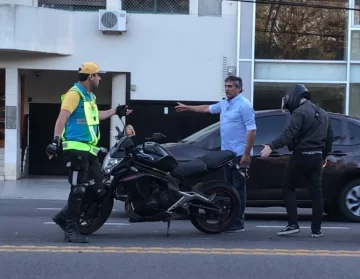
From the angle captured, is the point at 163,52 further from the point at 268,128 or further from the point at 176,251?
the point at 176,251

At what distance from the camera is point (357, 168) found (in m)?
10.0

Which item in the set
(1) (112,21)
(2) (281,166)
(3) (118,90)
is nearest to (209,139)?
(2) (281,166)

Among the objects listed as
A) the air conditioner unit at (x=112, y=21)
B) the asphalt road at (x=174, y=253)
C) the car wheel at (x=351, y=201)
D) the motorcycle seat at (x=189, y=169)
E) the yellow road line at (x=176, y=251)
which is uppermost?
the air conditioner unit at (x=112, y=21)

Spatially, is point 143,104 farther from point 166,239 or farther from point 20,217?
point 166,239

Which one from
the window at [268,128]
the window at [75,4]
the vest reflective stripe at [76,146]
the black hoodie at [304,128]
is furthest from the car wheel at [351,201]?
the window at [75,4]

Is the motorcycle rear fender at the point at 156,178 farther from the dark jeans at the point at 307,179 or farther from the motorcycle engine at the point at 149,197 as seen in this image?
the dark jeans at the point at 307,179

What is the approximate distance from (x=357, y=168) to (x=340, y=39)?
8.71 m

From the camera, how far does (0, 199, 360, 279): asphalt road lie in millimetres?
6137

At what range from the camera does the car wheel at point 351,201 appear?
9945 millimetres

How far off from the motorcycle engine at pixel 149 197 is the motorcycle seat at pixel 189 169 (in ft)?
0.73

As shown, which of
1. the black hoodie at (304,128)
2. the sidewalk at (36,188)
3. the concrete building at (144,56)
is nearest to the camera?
the black hoodie at (304,128)

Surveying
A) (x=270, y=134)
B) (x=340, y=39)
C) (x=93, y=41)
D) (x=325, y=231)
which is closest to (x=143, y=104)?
(x=93, y=41)

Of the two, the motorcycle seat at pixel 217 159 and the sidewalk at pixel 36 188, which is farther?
the sidewalk at pixel 36 188

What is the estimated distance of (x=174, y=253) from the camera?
685 cm
